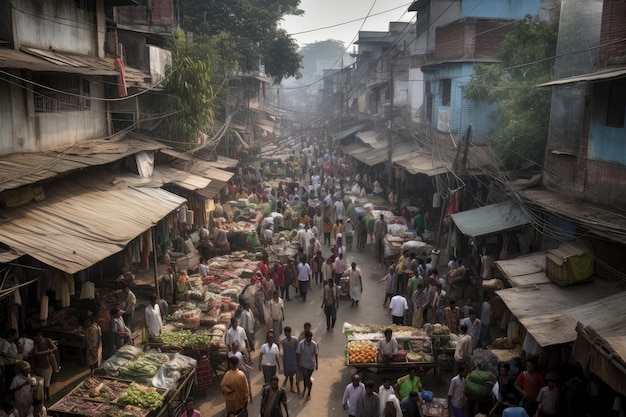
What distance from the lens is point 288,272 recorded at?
17.4m

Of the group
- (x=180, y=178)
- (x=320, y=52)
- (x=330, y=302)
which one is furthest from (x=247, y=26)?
(x=320, y=52)

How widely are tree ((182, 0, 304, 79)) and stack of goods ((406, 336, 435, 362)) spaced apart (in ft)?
84.8

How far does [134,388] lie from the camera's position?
9.71m

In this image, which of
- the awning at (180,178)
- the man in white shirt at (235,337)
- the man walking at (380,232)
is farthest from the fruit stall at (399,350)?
the man walking at (380,232)

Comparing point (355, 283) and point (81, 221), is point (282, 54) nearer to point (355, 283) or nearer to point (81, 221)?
point (355, 283)

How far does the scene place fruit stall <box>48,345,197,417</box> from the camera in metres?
9.17

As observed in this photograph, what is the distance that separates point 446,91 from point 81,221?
61.6 feet

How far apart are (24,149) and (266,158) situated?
3157 cm

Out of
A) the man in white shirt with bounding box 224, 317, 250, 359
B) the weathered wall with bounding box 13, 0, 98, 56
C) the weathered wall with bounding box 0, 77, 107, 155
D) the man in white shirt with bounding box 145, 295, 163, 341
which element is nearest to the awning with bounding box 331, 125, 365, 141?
the weathered wall with bounding box 13, 0, 98, 56

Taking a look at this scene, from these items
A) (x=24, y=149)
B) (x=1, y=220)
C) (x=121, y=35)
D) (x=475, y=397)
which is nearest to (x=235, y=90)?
(x=121, y=35)

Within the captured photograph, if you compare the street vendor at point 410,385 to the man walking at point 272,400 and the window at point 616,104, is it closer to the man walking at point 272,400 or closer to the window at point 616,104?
the man walking at point 272,400

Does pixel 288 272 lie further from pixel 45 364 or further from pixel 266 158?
pixel 266 158

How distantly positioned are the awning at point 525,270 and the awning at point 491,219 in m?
1.69

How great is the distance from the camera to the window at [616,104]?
39.0ft
